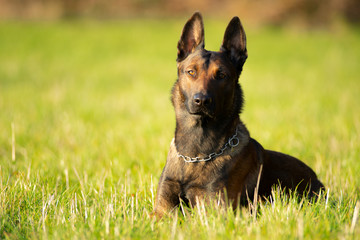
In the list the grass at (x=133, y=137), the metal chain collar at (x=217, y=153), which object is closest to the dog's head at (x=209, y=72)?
the metal chain collar at (x=217, y=153)

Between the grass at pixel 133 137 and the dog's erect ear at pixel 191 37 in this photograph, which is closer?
the grass at pixel 133 137

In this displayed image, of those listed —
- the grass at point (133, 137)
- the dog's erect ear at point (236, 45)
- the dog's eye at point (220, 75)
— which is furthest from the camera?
the dog's erect ear at point (236, 45)

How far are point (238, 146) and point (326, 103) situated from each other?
6528 mm

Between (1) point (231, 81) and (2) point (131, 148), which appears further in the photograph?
(2) point (131, 148)

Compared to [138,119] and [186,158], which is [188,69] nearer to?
[186,158]

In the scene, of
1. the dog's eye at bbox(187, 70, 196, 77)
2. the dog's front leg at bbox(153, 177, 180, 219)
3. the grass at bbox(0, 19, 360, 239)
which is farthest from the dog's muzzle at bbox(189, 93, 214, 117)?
the grass at bbox(0, 19, 360, 239)

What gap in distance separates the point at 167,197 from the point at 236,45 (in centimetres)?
162

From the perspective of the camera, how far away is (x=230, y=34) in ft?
12.4

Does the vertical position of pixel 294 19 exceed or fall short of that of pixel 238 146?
it exceeds it

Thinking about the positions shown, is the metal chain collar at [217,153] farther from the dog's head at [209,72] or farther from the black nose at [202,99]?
the black nose at [202,99]

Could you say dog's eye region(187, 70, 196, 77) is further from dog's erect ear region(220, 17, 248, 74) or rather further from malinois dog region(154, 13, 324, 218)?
dog's erect ear region(220, 17, 248, 74)

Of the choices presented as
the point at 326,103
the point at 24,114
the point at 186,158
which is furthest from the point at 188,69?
the point at 326,103

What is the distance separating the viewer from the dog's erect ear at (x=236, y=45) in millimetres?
3730

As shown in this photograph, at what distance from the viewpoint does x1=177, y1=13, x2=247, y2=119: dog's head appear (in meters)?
3.30
